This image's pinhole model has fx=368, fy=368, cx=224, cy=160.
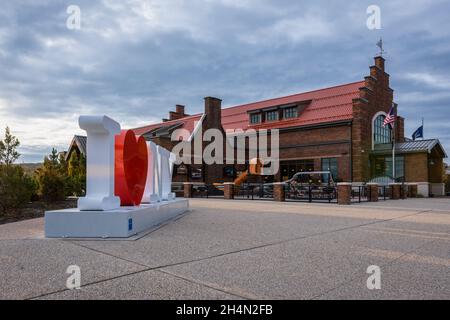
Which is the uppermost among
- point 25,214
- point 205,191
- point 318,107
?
point 318,107

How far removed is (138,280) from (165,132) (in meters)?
28.5

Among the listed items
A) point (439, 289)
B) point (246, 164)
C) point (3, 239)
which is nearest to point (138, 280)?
point (439, 289)

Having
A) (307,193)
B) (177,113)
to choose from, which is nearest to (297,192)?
(307,193)

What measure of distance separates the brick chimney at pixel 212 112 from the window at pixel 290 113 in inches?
270

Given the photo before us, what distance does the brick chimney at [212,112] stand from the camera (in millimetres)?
32931

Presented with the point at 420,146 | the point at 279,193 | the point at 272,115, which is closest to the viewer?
the point at 279,193

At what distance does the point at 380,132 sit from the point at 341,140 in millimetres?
5713

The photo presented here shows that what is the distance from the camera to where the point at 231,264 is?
5270 millimetres

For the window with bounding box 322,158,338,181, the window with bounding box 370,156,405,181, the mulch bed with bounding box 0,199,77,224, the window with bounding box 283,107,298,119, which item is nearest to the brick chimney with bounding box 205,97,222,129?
the window with bounding box 283,107,298,119

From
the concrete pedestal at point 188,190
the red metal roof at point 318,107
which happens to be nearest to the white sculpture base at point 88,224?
the concrete pedestal at point 188,190

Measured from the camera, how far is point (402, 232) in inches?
341

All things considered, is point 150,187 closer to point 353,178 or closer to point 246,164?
point 353,178

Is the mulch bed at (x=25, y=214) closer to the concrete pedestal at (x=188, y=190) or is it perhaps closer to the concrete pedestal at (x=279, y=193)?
the concrete pedestal at (x=279, y=193)

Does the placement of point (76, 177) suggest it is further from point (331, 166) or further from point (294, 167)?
point (331, 166)
